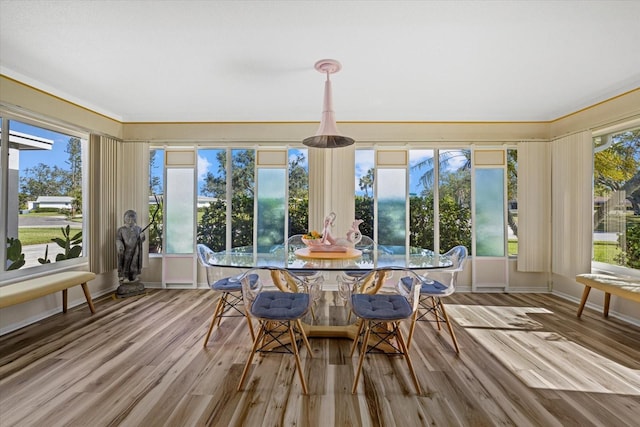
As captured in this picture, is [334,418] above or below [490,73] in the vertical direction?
below

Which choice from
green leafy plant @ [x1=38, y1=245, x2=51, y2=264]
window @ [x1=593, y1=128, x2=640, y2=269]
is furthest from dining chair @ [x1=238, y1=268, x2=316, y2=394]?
window @ [x1=593, y1=128, x2=640, y2=269]

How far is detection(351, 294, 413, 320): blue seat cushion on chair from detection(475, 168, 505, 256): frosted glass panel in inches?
119

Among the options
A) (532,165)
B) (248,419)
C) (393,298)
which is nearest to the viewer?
(248,419)

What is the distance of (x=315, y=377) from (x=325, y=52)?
276 centimetres

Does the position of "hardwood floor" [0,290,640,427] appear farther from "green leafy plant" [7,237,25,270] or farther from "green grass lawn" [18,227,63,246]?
"green grass lawn" [18,227,63,246]

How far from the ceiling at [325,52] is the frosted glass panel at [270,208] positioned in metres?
1.19

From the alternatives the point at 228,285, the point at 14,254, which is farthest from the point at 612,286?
the point at 14,254

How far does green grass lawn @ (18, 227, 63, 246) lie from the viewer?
135 inches

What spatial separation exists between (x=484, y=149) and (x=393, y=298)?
3.46m

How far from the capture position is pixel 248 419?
6.00 feet

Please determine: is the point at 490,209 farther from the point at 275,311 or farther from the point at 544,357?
the point at 275,311

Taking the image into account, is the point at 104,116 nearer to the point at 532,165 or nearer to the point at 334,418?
the point at 334,418

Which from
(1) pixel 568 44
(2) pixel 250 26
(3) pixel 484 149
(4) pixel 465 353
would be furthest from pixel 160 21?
(3) pixel 484 149

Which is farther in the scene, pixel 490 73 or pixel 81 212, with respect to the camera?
pixel 81 212
